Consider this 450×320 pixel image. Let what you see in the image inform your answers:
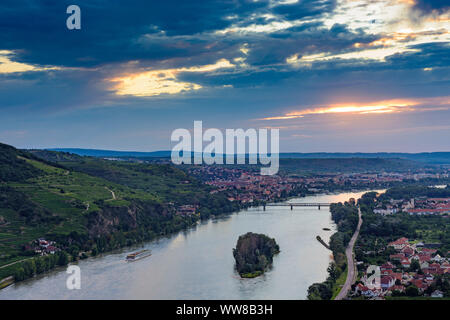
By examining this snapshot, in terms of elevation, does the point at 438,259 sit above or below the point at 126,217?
below

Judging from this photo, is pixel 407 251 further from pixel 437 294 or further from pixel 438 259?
pixel 437 294

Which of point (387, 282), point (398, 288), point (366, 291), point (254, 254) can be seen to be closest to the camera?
point (366, 291)

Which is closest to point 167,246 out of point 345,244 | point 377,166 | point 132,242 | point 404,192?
point 132,242

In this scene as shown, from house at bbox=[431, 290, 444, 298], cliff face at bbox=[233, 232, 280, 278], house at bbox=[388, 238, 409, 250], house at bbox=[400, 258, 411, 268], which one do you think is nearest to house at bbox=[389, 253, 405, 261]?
house at bbox=[400, 258, 411, 268]

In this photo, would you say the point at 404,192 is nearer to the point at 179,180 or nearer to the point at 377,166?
the point at 179,180

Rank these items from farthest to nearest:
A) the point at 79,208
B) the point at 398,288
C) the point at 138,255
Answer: the point at 79,208
the point at 138,255
the point at 398,288

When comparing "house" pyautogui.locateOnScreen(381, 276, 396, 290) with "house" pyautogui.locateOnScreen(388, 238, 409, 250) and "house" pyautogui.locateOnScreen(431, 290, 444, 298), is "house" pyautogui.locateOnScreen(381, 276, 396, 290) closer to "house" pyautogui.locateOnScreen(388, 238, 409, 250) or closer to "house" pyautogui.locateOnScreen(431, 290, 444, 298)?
"house" pyautogui.locateOnScreen(431, 290, 444, 298)

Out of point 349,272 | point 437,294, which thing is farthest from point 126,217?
point 437,294
